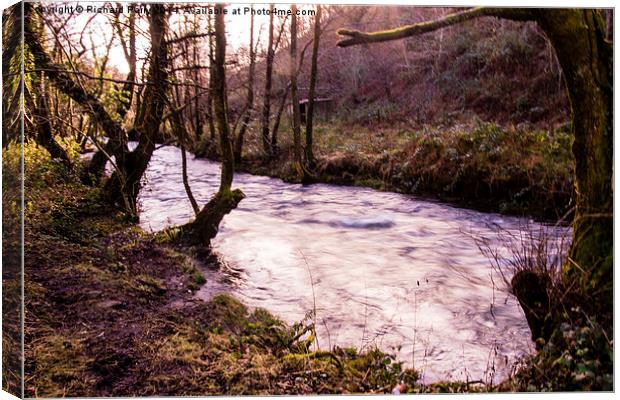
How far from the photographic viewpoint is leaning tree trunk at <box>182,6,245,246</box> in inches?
195

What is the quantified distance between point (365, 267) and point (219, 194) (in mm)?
1583

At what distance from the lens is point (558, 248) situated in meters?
3.52

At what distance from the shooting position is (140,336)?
3.54 metres

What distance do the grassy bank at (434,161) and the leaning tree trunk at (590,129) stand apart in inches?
81.7

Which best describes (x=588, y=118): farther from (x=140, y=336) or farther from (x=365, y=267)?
(x=140, y=336)

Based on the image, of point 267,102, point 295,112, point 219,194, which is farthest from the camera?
point 295,112

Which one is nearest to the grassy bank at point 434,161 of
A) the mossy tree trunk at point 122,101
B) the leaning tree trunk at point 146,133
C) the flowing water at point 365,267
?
the flowing water at point 365,267

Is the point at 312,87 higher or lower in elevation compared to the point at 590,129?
higher

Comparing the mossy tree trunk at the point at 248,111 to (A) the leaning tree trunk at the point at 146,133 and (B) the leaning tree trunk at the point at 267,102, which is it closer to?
(B) the leaning tree trunk at the point at 267,102

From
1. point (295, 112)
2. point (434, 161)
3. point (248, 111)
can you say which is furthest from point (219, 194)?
point (434, 161)

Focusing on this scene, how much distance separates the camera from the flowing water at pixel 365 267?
378 centimetres

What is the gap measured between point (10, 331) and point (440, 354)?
9.22 feet

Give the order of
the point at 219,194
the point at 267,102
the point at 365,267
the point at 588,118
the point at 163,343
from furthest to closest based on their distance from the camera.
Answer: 1. the point at 267,102
2. the point at 219,194
3. the point at 365,267
4. the point at 163,343
5. the point at 588,118

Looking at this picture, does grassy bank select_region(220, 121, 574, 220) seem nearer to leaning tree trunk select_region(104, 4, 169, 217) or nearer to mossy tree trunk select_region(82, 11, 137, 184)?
leaning tree trunk select_region(104, 4, 169, 217)
